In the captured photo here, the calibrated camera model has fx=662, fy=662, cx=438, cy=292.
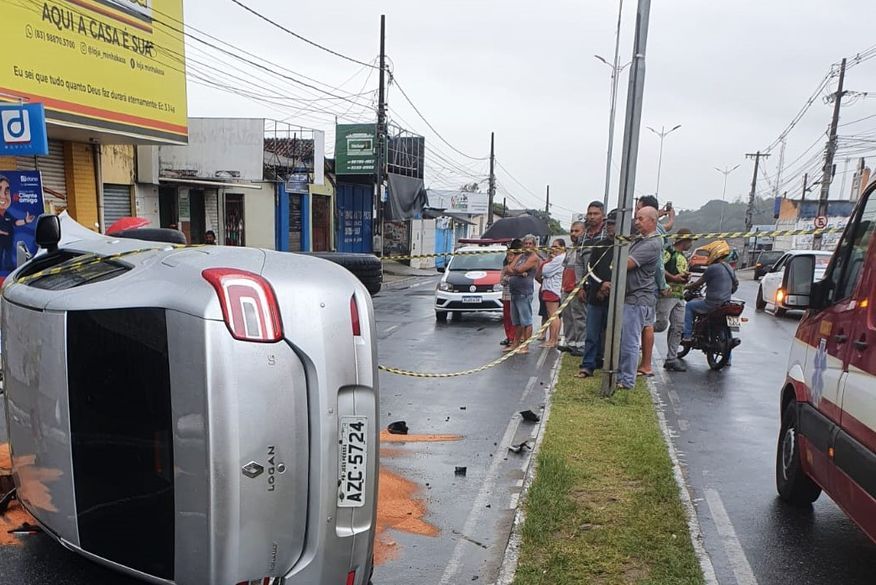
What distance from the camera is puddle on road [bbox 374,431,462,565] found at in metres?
4.00

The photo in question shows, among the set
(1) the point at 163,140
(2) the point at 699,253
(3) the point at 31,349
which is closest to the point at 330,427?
(3) the point at 31,349

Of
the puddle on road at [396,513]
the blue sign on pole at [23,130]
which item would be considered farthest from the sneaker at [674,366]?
the blue sign on pole at [23,130]

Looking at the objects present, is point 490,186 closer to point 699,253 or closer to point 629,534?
point 699,253

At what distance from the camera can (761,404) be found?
745 centimetres

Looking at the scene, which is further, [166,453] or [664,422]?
[664,422]

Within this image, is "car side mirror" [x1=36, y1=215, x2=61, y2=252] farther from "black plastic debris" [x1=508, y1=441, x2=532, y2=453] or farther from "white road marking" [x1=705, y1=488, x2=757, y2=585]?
"white road marking" [x1=705, y1=488, x2=757, y2=585]

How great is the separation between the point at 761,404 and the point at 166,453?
6.93 m

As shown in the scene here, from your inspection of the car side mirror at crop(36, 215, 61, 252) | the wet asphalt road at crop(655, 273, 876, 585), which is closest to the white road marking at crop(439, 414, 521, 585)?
the wet asphalt road at crop(655, 273, 876, 585)

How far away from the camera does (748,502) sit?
4.68 meters

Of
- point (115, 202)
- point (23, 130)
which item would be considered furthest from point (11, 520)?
point (115, 202)

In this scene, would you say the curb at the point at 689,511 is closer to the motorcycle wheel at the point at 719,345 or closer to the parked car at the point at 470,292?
the motorcycle wheel at the point at 719,345

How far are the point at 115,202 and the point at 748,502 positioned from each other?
16796mm

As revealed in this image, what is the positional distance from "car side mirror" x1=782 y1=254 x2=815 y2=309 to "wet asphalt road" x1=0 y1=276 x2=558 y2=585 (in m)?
2.28

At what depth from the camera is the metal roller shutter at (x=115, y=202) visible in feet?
55.2
